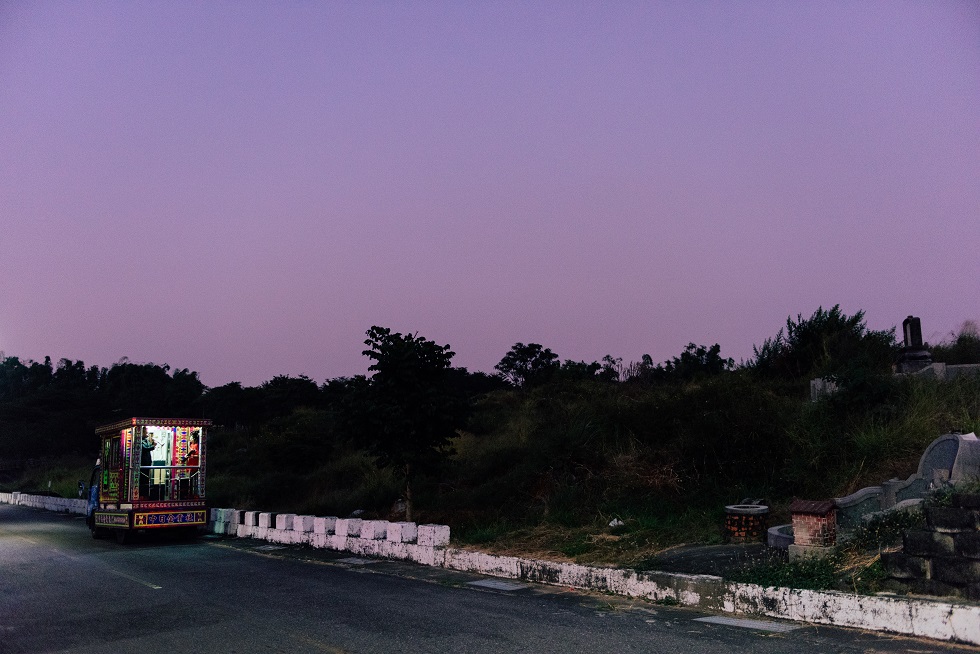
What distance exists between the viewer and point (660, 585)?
9531 millimetres

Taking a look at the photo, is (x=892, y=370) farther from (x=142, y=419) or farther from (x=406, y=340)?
(x=142, y=419)

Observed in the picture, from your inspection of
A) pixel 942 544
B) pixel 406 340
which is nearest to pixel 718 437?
pixel 406 340

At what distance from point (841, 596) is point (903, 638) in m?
0.76

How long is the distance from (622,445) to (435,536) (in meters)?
→ 6.92

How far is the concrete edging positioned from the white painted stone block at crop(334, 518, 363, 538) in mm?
21

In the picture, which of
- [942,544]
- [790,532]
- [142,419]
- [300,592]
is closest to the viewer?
[942,544]

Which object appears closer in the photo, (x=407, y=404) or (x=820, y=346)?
(x=407, y=404)

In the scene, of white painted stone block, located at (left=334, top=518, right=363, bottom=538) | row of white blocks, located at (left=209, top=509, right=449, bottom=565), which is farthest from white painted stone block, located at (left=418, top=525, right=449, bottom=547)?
white painted stone block, located at (left=334, top=518, right=363, bottom=538)

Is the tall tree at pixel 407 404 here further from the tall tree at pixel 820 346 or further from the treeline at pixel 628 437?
the tall tree at pixel 820 346

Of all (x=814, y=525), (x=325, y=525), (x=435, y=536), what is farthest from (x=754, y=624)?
(x=325, y=525)

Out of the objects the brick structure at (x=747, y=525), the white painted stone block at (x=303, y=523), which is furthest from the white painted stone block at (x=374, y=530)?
the brick structure at (x=747, y=525)

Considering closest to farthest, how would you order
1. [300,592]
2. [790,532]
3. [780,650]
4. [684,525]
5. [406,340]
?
[780,650] → [300,592] → [790,532] → [684,525] → [406,340]

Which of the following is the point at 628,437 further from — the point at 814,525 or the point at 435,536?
the point at 814,525

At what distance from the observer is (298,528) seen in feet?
55.6
